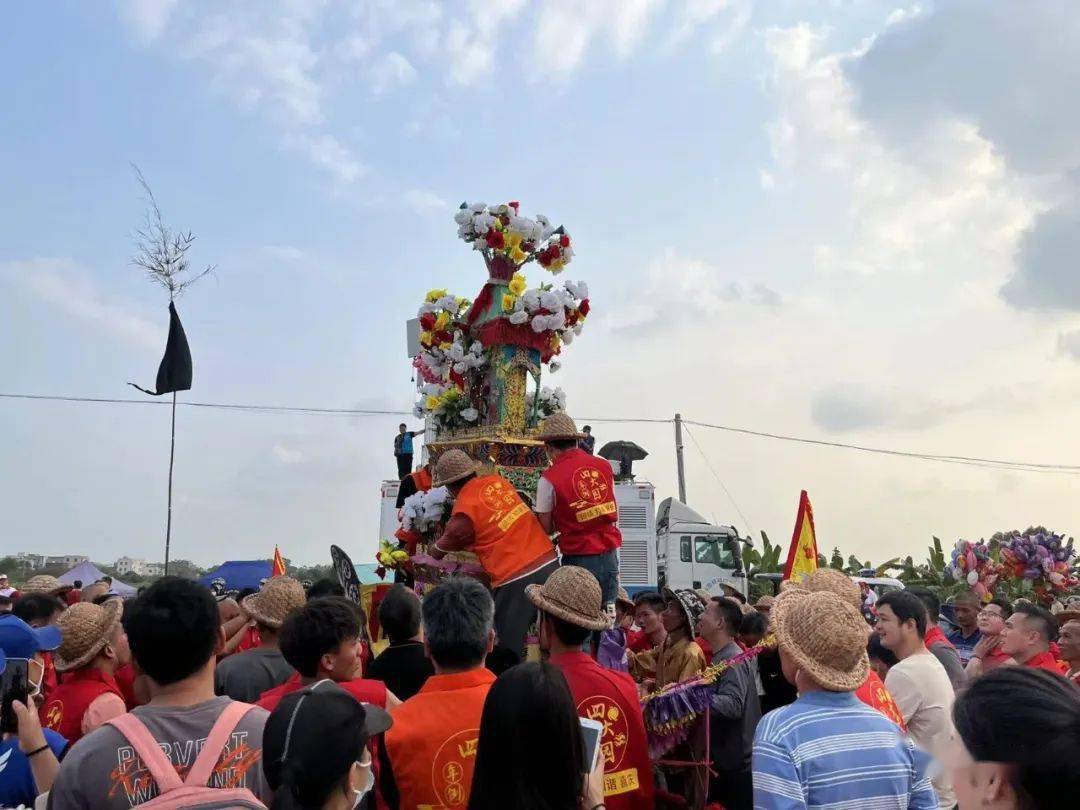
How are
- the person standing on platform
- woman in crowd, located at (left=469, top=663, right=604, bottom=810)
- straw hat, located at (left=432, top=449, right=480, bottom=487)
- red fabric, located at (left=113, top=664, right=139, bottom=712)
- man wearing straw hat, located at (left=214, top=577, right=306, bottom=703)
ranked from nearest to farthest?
1. woman in crowd, located at (left=469, top=663, right=604, bottom=810)
2. man wearing straw hat, located at (left=214, top=577, right=306, bottom=703)
3. red fabric, located at (left=113, top=664, right=139, bottom=712)
4. straw hat, located at (left=432, top=449, right=480, bottom=487)
5. the person standing on platform

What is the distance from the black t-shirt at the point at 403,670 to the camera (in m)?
4.53

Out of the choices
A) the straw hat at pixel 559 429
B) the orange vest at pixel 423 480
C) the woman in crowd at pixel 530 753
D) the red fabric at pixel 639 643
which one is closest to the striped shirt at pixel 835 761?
the woman in crowd at pixel 530 753

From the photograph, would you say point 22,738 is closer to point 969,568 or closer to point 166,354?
point 166,354

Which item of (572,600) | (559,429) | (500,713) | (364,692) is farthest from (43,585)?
(500,713)

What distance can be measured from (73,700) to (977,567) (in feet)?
31.7

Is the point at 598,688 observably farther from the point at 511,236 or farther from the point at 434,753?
the point at 511,236

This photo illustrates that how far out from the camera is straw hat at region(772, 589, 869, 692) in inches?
127

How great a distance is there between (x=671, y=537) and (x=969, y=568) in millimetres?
12373

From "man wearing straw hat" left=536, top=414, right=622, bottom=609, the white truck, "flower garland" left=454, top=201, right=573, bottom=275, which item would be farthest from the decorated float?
the white truck

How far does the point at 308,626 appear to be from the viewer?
3781 mm

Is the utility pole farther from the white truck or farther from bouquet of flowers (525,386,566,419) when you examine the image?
bouquet of flowers (525,386,566,419)

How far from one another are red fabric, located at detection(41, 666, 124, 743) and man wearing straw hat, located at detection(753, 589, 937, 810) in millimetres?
2990

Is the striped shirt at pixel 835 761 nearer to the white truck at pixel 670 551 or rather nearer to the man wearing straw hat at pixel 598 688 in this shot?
the man wearing straw hat at pixel 598 688

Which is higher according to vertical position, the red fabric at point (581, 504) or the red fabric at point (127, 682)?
the red fabric at point (581, 504)
